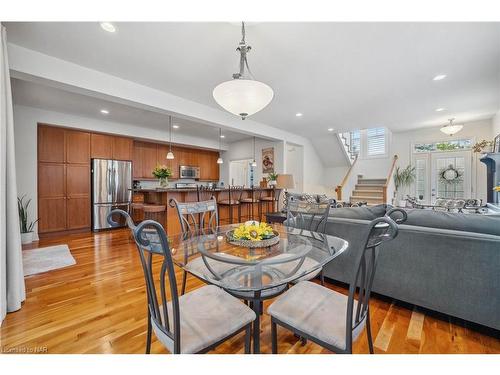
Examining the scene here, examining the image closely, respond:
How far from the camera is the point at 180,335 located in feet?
3.28

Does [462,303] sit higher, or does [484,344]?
[462,303]

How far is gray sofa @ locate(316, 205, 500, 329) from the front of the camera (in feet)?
5.10

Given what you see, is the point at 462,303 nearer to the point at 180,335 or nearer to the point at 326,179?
the point at 180,335

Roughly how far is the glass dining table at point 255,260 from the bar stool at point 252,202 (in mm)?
3510

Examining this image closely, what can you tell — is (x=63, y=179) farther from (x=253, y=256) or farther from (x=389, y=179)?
(x=389, y=179)

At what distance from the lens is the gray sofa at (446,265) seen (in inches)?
61.2

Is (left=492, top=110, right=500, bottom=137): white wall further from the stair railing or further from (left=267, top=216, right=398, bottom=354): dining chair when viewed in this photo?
(left=267, top=216, right=398, bottom=354): dining chair

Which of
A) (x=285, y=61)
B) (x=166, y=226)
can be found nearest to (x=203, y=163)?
(x=166, y=226)

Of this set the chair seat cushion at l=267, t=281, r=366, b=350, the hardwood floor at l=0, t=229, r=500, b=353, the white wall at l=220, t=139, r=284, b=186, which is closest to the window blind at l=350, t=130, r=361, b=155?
the white wall at l=220, t=139, r=284, b=186

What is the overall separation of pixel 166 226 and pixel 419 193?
727 centimetres

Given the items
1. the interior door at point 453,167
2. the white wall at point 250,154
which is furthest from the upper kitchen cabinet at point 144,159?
the interior door at point 453,167

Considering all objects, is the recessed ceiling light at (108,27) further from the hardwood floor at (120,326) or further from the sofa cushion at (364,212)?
the sofa cushion at (364,212)

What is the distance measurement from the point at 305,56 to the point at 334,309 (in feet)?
8.69

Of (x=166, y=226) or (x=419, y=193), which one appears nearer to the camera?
(x=166, y=226)
